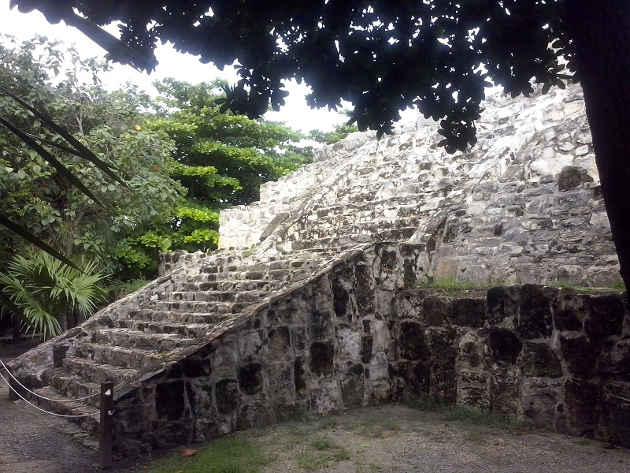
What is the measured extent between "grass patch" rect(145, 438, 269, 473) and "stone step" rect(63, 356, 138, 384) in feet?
4.84

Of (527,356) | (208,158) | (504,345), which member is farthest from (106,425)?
(208,158)

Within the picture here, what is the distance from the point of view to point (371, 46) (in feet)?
12.3

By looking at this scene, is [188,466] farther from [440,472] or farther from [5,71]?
[5,71]

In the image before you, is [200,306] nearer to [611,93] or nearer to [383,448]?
[383,448]

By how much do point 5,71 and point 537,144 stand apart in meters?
8.60

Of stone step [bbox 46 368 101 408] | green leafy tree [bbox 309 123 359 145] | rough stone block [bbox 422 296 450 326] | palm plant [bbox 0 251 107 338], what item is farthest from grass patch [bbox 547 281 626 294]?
green leafy tree [bbox 309 123 359 145]

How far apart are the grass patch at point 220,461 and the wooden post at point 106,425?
359mm

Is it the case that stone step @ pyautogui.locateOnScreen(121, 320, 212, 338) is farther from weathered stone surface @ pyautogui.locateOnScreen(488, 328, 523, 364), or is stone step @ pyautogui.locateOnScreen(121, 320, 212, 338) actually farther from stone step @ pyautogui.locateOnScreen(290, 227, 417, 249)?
weathered stone surface @ pyautogui.locateOnScreen(488, 328, 523, 364)

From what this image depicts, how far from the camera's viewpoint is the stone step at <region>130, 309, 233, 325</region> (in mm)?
6402

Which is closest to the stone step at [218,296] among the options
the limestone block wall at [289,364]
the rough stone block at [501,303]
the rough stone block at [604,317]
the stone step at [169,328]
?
the stone step at [169,328]

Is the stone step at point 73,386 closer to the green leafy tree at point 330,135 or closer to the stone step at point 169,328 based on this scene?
the stone step at point 169,328

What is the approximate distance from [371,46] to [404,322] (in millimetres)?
3177

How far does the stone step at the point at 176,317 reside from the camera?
640 cm

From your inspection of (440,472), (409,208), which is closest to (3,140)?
(409,208)
